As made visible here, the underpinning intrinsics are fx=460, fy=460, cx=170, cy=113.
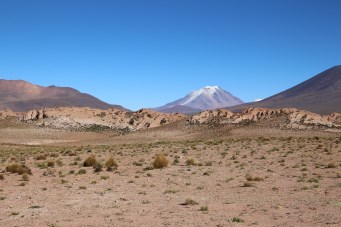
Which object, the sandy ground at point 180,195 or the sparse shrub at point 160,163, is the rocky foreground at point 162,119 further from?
the sparse shrub at point 160,163

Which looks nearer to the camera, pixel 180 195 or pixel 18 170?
pixel 180 195

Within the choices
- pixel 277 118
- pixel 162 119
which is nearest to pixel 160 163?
pixel 277 118

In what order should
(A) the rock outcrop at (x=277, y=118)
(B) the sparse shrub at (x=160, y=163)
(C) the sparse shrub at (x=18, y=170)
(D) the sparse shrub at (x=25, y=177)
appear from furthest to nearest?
(A) the rock outcrop at (x=277, y=118)
(B) the sparse shrub at (x=160, y=163)
(C) the sparse shrub at (x=18, y=170)
(D) the sparse shrub at (x=25, y=177)

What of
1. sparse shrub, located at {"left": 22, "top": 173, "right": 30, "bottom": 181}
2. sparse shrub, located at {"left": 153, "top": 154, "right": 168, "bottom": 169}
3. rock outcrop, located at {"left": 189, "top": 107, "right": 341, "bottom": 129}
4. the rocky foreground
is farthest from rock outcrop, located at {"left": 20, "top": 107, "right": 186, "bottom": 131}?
sparse shrub, located at {"left": 22, "top": 173, "right": 30, "bottom": 181}

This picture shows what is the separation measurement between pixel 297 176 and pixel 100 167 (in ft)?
33.4

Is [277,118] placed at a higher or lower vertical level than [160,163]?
higher

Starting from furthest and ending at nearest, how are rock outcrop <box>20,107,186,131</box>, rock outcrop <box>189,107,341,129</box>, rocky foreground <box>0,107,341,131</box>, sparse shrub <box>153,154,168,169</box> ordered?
rock outcrop <box>20,107,186,131</box>
rocky foreground <box>0,107,341,131</box>
rock outcrop <box>189,107,341,129</box>
sparse shrub <box>153,154,168,169</box>

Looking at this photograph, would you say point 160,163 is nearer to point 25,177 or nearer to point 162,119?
point 25,177

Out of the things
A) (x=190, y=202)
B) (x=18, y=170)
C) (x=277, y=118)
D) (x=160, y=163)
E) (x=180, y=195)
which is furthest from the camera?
(x=277, y=118)

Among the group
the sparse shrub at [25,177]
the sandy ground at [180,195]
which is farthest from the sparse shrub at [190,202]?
the sparse shrub at [25,177]

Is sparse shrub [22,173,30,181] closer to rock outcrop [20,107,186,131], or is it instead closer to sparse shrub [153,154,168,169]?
sparse shrub [153,154,168,169]

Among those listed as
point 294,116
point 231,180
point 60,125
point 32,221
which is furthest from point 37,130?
point 32,221

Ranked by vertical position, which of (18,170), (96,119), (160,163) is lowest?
(18,170)

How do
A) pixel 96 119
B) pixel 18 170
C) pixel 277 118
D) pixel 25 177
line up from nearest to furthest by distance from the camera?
pixel 25 177 < pixel 18 170 < pixel 277 118 < pixel 96 119
